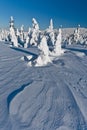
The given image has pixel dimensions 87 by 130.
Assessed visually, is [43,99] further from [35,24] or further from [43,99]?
[35,24]

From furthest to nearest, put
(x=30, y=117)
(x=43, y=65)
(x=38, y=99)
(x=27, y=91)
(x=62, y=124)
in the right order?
(x=43, y=65)
(x=27, y=91)
(x=38, y=99)
(x=30, y=117)
(x=62, y=124)

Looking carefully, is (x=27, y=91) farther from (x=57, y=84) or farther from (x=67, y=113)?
(x=67, y=113)

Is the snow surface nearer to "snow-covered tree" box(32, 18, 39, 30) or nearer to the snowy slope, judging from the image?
the snowy slope

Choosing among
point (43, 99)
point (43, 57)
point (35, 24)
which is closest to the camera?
point (43, 99)

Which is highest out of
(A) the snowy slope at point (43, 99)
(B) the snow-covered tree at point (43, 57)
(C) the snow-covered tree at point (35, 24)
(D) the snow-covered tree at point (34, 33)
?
(C) the snow-covered tree at point (35, 24)

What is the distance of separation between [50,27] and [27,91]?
55.0 m

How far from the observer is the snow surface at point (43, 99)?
12188mm

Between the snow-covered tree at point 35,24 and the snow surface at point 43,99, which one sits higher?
the snow-covered tree at point 35,24

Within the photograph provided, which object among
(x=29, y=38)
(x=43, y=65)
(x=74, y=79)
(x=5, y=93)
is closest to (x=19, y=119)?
(x=5, y=93)

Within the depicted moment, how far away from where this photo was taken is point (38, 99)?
15453 mm

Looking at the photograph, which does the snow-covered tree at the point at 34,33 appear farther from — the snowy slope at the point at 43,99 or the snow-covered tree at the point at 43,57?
the snowy slope at the point at 43,99

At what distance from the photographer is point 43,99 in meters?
15.4

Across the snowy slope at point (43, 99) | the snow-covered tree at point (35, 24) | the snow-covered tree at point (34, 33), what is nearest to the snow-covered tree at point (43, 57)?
the snowy slope at point (43, 99)

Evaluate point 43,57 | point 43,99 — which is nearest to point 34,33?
point 43,57
